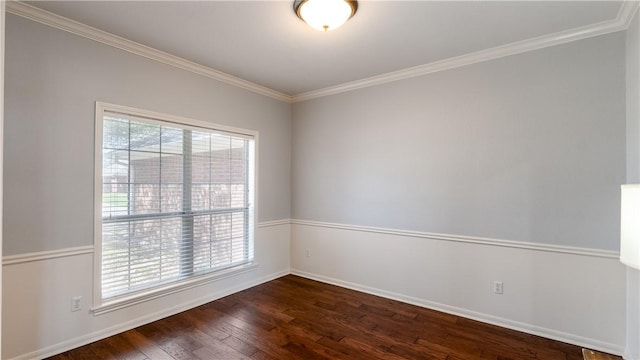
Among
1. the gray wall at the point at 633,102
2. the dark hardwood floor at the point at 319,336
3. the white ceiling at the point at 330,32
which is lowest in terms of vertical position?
the dark hardwood floor at the point at 319,336

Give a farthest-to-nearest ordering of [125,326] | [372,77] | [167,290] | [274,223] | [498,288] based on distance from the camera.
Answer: [274,223], [372,77], [167,290], [498,288], [125,326]

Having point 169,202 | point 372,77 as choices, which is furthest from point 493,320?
point 169,202

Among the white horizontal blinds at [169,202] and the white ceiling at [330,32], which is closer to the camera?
the white ceiling at [330,32]

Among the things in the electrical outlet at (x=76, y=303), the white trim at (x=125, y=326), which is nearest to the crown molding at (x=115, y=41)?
the electrical outlet at (x=76, y=303)

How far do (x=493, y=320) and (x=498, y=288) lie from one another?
32 cm

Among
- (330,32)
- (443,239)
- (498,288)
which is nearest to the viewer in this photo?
(330,32)

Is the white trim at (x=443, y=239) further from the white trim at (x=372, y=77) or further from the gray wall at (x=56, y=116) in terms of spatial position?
the white trim at (x=372, y=77)

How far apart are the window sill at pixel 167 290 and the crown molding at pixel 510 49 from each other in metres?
2.65

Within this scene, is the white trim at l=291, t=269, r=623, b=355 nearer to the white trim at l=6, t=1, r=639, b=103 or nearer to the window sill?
the window sill

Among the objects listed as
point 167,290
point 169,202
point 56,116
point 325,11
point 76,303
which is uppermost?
point 325,11

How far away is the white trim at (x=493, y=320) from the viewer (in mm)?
2455

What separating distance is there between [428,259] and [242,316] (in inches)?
81.1

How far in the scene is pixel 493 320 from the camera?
289 cm

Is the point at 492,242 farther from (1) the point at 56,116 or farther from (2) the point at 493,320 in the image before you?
(1) the point at 56,116
